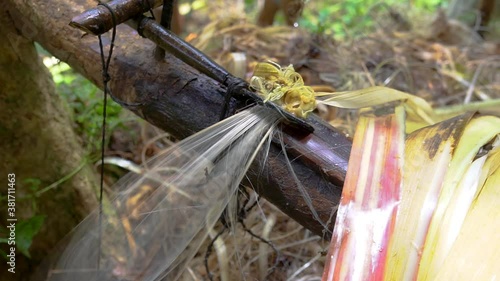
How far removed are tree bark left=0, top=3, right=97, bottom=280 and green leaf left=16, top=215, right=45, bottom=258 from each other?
1 cm

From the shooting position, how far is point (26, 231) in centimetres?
105

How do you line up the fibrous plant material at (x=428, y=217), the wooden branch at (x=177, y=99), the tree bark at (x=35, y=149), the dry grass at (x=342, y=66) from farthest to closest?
the dry grass at (x=342, y=66), the tree bark at (x=35, y=149), the wooden branch at (x=177, y=99), the fibrous plant material at (x=428, y=217)

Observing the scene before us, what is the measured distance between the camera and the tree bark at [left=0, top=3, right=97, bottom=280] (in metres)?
1.03

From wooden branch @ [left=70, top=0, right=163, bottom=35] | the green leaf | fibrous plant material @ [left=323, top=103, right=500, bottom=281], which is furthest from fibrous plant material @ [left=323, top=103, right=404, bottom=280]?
the green leaf

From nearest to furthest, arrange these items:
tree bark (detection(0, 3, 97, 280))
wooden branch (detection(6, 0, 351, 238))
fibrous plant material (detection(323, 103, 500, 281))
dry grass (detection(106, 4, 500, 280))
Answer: fibrous plant material (detection(323, 103, 500, 281)) < wooden branch (detection(6, 0, 351, 238)) < tree bark (detection(0, 3, 97, 280)) < dry grass (detection(106, 4, 500, 280))

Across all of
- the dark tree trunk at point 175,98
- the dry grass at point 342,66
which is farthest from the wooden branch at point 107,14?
the dry grass at point 342,66

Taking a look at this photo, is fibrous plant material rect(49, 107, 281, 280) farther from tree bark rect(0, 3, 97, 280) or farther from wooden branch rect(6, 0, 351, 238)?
tree bark rect(0, 3, 97, 280)

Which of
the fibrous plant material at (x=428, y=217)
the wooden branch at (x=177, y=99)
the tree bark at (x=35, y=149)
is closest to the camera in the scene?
the fibrous plant material at (x=428, y=217)

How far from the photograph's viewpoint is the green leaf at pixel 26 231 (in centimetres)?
103

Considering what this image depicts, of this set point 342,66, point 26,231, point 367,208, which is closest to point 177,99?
point 367,208

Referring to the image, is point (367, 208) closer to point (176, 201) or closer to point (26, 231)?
point (176, 201)

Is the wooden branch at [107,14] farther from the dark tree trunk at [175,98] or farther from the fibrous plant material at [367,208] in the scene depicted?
the fibrous plant material at [367,208]

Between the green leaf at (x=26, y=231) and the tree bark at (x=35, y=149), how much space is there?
0.01 metres

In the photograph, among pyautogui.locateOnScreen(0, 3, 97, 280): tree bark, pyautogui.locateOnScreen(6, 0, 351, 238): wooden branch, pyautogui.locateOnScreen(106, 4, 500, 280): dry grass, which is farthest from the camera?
pyautogui.locateOnScreen(106, 4, 500, 280): dry grass
